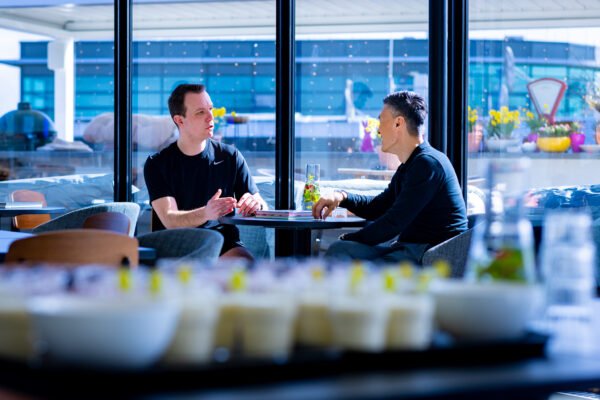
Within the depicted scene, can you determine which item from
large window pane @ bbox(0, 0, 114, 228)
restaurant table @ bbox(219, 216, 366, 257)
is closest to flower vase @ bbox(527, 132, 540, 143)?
restaurant table @ bbox(219, 216, 366, 257)

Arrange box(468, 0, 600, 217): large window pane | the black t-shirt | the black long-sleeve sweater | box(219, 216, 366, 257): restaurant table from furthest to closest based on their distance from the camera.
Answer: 1. box(468, 0, 600, 217): large window pane
2. the black t-shirt
3. box(219, 216, 366, 257): restaurant table
4. the black long-sleeve sweater

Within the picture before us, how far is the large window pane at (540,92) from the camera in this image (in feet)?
16.3

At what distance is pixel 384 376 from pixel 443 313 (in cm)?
19

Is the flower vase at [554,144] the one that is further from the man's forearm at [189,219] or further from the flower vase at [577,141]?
the man's forearm at [189,219]

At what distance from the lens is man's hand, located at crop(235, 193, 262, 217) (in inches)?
182

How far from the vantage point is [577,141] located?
16.5ft

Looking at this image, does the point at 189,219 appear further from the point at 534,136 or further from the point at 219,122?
the point at 534,136

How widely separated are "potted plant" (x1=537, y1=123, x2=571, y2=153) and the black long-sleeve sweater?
1104 mm

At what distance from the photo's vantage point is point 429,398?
3.62 feet

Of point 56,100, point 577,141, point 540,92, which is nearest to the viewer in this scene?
point 577,141

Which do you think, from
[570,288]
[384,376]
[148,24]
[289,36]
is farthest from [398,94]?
[384,376]

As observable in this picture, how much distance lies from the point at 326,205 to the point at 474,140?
4.70 ft

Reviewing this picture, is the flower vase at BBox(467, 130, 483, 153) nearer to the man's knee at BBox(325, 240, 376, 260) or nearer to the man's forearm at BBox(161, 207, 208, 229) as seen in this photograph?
the man's knee at BBox(325, 240, 376, 260)

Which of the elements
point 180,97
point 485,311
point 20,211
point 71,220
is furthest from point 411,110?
point 485,311
